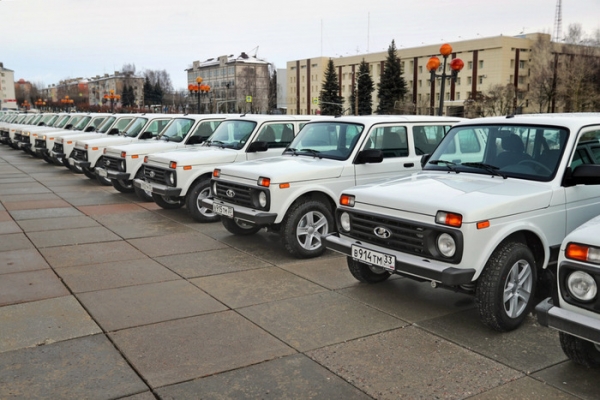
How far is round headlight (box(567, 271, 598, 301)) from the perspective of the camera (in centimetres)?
390

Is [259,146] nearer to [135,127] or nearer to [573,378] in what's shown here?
[573,378]

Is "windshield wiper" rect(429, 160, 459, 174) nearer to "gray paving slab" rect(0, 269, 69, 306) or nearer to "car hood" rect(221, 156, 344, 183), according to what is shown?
"car hood" rect(221, 156, 344, 183)

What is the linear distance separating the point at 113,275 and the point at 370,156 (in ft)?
12.3

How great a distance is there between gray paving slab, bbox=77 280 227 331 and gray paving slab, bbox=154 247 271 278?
59 centimetres

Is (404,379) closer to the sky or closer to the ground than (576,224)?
closer to the ground

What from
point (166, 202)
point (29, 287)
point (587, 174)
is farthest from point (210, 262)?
point (587, 174)

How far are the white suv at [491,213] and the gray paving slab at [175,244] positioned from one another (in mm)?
2837

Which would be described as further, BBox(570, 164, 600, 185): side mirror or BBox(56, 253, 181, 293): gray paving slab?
BBox(56, 253, 181, 293): gray paving slab

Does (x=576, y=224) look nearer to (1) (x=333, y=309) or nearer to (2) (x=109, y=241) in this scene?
(1) (x=333, y=309)

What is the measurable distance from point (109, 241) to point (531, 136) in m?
6.39

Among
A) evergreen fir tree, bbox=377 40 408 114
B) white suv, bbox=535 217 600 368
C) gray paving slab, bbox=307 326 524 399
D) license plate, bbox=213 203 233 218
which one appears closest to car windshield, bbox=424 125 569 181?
white suv, bbox=535 217 600 368

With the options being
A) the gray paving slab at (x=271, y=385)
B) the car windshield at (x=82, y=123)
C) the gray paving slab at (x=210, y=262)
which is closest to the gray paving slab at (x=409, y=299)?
the gray paving slab at (x=271, y=385)

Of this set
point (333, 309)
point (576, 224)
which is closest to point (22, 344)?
point (333, 309)

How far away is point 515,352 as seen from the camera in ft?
15.5
